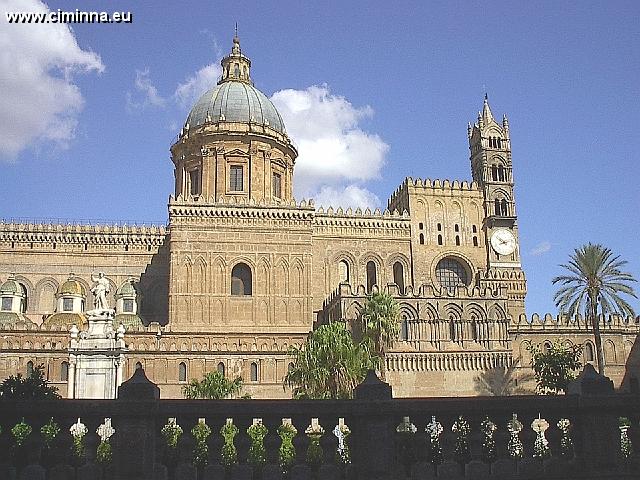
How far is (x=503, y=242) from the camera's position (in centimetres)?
5625

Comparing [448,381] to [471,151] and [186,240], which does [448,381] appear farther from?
[471,151]

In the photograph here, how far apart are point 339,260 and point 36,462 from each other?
145ft

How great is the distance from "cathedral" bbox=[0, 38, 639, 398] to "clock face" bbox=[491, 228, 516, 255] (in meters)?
0.10

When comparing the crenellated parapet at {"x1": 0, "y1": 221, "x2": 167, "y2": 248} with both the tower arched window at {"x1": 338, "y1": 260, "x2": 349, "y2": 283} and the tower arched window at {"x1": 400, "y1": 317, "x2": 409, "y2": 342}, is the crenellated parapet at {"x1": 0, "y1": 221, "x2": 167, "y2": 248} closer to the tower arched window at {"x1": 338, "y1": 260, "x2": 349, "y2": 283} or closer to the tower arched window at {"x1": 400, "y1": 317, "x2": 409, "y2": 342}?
the tower arched window at {"x1": 338, "y1": 260, "x2": 349, "y2": 283}

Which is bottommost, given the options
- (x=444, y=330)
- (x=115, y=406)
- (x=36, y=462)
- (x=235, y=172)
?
(x=36, y=462)

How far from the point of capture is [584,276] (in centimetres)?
4228

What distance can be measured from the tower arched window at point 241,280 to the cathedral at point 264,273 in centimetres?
7

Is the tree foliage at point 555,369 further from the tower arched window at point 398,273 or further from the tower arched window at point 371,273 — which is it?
the tower arched window at point 371,273

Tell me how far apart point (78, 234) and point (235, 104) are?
15.1 metres

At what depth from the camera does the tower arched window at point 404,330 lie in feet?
149

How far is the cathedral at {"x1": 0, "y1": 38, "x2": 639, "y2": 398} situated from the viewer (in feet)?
149

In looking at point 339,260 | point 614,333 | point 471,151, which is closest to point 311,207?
point 339,260

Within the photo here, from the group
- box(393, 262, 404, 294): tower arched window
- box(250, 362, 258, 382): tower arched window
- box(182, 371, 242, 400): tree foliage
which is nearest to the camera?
box(182, 371, 242, 400): tree foliage

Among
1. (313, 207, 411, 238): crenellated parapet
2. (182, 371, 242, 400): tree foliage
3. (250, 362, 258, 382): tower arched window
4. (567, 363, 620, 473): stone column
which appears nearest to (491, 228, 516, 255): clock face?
(313, 207, 411, 238): crenellated parapet
